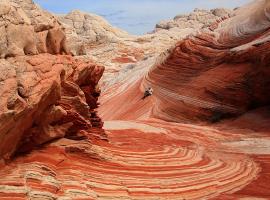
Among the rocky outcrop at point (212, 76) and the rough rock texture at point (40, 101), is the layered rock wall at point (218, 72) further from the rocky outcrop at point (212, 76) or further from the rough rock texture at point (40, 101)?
the rough rock texture at point (40, 101)

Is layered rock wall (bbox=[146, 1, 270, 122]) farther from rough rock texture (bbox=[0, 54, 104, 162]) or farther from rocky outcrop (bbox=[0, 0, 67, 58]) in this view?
rocky outcrop (bbox=[0, 0, 67, 58])

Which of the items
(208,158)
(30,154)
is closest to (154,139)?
(208,158)

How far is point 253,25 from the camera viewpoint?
2688 cm

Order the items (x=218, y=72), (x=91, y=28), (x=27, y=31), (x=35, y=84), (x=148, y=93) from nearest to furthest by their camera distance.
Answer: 1. (x=35, y=84)
2. (x=27, y=31)
3. (x=218, y=72)
4. (x=148, y=93)
5. (x=91, y=28)

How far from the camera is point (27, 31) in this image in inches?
424

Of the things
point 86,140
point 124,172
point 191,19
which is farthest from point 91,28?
point 124,172

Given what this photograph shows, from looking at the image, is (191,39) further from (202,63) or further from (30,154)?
(30,154)

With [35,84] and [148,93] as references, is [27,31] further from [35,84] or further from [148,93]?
[148,93]

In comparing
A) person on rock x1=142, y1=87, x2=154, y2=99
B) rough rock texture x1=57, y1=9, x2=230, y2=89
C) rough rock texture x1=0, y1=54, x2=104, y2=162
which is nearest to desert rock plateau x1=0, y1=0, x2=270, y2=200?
rough rock texture x1=0, y1=54, x2=104, y2=162

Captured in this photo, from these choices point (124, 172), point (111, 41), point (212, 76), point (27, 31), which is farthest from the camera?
point (111, 41)

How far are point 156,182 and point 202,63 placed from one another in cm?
1799

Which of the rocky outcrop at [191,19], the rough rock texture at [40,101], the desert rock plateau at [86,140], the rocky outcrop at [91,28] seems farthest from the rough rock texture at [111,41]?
the rough rock texture at [40,101]

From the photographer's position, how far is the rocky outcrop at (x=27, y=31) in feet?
33.2

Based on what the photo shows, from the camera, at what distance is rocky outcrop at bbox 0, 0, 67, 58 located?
399 inches
